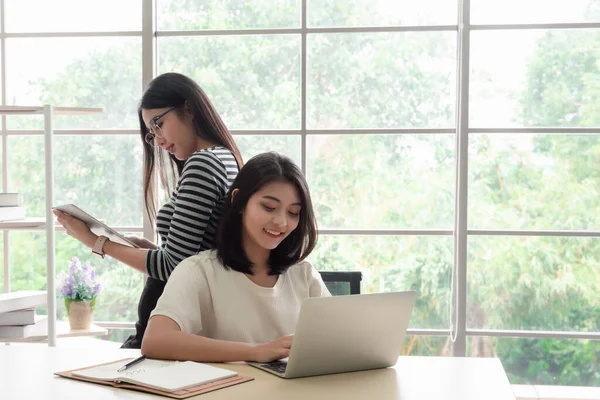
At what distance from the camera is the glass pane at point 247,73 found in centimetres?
351

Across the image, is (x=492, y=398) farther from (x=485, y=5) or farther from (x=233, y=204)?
(x=485, y=5)

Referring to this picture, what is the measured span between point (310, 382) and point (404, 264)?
1.86m

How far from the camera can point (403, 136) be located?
3.46 meters

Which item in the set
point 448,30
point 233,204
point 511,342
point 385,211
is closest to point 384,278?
point 385,211

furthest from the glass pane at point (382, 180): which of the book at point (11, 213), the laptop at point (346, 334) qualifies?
the laptop at point (346, 334)

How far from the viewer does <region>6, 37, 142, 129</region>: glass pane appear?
360cm

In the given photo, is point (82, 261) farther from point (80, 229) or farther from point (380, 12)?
point (380, 12)

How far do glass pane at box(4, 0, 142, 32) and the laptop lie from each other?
2233 millimetres

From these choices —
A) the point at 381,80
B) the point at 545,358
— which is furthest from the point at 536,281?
the point at 381,80

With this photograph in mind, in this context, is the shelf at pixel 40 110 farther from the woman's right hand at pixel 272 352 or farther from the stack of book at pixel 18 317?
the woman's right hand at pixel 272 352

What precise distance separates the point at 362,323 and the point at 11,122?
2.47m

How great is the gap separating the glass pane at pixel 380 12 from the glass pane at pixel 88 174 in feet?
3.19

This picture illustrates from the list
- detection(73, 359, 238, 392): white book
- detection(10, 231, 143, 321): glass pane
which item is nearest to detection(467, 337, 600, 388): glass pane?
detection(10, 231, 143, 321): glass pane

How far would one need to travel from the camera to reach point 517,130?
3371 millimetres
